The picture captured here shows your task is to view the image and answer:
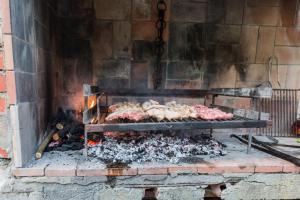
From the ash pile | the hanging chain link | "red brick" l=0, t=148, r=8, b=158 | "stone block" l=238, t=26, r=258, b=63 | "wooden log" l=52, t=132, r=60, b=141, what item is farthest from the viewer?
"stone block" l=238, t=26, r=258, b=63

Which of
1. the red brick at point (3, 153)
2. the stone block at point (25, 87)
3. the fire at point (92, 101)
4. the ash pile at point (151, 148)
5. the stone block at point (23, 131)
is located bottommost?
the ash pile at point (151, 148)

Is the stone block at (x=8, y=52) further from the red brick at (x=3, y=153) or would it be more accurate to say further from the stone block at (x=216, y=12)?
the stone block at (x=216, y=12)

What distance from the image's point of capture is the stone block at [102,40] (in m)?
3.24

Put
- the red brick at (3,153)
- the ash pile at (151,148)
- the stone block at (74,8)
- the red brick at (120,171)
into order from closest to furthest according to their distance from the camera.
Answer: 1. the red brick at (3,153)
2. the red brick at (120,171)
3. the ash pile at (151,148)
4. the stone block at (74,8)

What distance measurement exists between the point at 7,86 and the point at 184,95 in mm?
2453

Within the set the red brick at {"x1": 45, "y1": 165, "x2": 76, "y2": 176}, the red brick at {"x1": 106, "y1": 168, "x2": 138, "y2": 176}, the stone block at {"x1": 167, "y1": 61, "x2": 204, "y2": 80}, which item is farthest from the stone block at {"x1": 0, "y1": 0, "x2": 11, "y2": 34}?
the stone block at {"x1": 167, "y1": 61, "x2": 204, "y2": 80}

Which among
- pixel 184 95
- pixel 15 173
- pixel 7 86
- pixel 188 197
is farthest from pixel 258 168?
pixel 7 86

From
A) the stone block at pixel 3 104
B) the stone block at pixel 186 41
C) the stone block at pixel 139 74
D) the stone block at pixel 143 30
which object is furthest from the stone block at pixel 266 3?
the stone block at pixel 3 104

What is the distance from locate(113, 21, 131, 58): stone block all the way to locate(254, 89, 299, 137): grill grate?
2.45 metres

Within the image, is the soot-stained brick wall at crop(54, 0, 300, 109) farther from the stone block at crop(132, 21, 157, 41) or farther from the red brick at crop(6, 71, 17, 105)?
the red brick at crop(6, 71, 17, 105)

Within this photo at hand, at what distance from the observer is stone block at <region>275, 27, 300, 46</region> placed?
11.5ft

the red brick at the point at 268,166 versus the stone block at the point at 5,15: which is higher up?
the stone block at the point at 5,15

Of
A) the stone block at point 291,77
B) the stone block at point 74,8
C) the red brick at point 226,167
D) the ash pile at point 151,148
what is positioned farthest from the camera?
the stone block at point 291,77

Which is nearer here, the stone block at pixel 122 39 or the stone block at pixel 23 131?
the stone block at pixel 23 131
